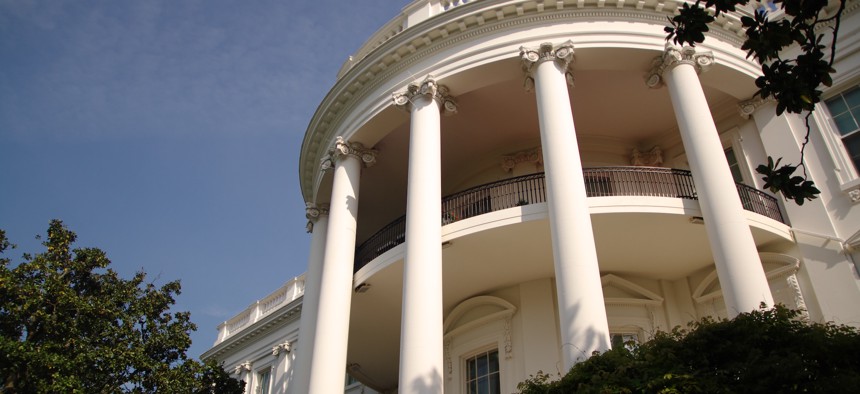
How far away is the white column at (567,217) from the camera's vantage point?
9891mm

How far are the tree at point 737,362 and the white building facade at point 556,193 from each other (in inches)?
106

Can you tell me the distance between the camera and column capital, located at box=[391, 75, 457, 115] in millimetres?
14531

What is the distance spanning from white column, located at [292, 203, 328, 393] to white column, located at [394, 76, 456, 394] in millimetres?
4638

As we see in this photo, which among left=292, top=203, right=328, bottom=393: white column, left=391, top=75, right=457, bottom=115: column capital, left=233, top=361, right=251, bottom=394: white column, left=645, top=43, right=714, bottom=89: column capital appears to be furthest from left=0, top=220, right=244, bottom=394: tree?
left=645, top=43, right=714, bottom=89: column capital

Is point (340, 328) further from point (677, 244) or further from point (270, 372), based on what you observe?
point (270, 372)

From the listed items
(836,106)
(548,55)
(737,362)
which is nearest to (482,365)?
(548,55)

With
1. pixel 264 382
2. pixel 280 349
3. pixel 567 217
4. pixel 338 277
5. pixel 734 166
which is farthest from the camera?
pixel 264 382

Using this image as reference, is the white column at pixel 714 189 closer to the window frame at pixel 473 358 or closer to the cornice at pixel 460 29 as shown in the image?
the cornice at pixel 460 29

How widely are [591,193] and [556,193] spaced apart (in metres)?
4.39

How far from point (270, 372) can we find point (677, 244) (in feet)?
58.4

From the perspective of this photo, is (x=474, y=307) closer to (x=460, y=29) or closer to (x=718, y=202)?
(x=718, y=202)

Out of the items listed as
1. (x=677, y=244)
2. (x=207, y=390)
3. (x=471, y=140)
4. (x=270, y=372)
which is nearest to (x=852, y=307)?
(x=677, y=244)

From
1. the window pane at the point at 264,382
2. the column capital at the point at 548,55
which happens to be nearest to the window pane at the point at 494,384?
the column capital at the point at 548,55

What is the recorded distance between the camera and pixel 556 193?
11492 millimetres
